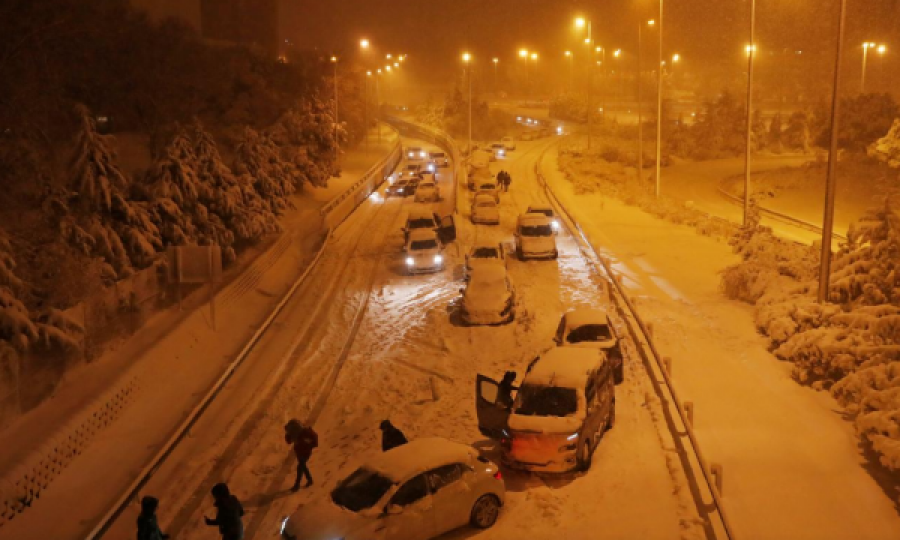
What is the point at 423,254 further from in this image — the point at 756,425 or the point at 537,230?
the point at 756,425

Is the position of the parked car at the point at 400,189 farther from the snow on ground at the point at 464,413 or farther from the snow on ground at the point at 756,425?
the snow on ground at the point at 756,425

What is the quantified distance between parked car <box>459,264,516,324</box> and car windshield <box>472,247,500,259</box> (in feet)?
14.6

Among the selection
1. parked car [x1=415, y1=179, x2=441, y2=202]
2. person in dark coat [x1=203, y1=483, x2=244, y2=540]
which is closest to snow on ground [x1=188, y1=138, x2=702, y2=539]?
person in dark coat [x1=203, y1=483, x2=244, y2=540]

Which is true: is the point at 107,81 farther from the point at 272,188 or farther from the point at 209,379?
the point at 209,379

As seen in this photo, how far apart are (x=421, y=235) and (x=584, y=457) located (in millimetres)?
19821

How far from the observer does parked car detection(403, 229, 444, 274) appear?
106 feet

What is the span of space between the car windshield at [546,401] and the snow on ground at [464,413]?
3.55 feet

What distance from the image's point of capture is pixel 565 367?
15656mm

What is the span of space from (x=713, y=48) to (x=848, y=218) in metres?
117

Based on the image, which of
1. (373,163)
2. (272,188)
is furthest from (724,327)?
(373,163)

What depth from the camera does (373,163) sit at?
217ft

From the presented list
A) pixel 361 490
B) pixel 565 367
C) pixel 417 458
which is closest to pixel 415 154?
pixel 565 367

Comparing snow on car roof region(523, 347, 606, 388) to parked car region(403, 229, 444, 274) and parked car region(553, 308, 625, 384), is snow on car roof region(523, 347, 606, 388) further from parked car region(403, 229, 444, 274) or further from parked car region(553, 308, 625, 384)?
parked car region(403, 229, 444, 274)

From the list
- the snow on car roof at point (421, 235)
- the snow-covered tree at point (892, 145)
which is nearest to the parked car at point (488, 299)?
the snow on car roof at point (421, 235)
